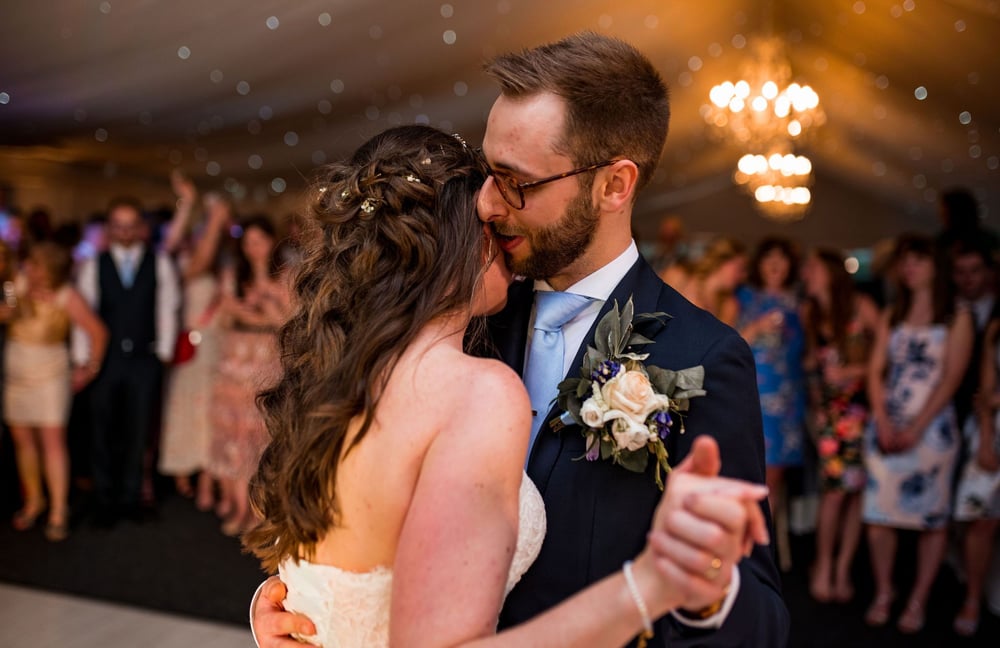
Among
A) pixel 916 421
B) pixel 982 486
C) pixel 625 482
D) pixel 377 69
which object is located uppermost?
pixel 377 69

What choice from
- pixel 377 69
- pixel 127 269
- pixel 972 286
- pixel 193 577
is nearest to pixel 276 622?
pixel 193 577

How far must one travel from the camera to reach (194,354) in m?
5.66

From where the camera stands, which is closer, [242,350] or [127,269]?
[242,350]

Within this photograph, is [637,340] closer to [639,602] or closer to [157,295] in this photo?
[639,602]

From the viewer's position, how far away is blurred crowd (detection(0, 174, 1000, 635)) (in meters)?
4.13

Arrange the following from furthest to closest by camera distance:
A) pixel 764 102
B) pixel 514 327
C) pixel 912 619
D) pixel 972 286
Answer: pixel 764 102
pixel 972 286
pixel 912 619
pixel 514 327

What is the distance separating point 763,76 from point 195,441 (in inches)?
197

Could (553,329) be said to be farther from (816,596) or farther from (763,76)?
(763,76)

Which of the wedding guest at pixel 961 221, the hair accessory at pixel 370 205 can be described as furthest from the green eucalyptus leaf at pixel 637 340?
the wedding guest at pixel 961 221

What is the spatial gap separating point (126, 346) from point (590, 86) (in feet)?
14.8

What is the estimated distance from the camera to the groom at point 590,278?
4.75ft

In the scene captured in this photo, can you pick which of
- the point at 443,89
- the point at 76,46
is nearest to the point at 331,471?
the point at 76,46

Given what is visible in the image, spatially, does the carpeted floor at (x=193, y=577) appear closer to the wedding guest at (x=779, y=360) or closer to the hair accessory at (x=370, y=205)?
the wedding guest at (x=779, y=360)

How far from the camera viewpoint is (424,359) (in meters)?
1.28
